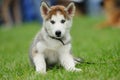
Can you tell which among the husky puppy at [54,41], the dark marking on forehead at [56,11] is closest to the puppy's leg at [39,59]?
the husky puppy at [54,41]

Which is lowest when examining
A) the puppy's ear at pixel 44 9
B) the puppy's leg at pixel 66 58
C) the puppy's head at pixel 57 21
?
the puppy's leg at pixel 66 58

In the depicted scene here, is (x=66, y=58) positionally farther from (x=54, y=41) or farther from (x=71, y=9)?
(x=71, y=9)

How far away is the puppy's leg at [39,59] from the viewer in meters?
7.24

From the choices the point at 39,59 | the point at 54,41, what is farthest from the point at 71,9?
the point at 39,59

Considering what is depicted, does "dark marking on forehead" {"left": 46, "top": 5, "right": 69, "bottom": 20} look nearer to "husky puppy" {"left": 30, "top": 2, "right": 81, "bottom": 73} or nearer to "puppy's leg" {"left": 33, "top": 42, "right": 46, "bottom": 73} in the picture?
"husky puppy" {"left": 30, "top": 2, "right": 81, "bottom": 73}

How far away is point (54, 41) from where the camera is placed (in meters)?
7.39

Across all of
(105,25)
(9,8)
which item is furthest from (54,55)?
(9,8)

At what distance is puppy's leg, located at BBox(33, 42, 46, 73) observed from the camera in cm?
724

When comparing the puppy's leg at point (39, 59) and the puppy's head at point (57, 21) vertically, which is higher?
the puppy's head at point (57, 21)

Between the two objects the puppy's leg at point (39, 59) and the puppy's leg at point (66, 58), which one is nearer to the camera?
the puppy's leg at point (39, 59)

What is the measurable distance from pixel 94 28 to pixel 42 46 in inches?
425

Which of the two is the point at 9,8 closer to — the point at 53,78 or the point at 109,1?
the point at 109,1

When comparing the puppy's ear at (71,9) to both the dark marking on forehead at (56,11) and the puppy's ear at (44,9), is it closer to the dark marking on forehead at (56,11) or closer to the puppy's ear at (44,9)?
the dark marking on forehead at (56,11)

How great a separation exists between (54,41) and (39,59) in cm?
37
